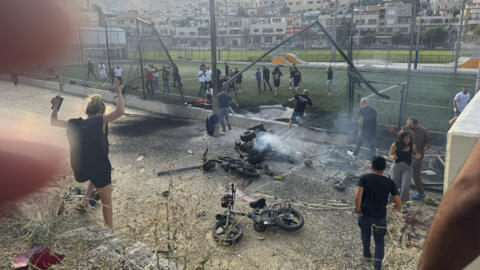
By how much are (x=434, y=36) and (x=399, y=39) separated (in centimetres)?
150

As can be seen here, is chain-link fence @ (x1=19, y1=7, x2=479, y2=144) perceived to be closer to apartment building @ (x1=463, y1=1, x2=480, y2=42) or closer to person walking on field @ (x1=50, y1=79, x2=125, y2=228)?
apartment building @ (x1=463, y1=1, x2=480, y2=42)

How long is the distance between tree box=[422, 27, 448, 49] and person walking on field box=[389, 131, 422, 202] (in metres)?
10.2

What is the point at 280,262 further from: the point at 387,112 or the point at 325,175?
the point at 387,112

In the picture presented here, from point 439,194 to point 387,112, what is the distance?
7.02 metres

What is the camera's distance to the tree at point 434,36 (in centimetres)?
1417

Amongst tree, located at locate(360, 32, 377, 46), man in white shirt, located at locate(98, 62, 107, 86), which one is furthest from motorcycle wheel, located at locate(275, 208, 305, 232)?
man in white shirt, located at locate(98, 62, 107, 86)

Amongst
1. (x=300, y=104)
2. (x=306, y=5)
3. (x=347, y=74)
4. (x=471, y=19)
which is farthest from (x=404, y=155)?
(x=306, y=5)

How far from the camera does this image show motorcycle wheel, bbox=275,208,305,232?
573cm

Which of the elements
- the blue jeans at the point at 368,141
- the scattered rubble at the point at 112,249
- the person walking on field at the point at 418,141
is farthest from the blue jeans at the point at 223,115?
the scattered rubble at the point at 112,249

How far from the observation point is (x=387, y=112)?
1350cm

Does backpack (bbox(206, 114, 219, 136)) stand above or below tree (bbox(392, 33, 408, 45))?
below

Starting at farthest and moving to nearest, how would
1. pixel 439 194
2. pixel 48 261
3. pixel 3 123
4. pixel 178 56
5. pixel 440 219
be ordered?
pixel 178 56, pixel 439 194, pixel 48 261, pixel 3 123, pixel 440 219

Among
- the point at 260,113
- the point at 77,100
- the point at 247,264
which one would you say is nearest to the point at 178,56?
the point at 77,100

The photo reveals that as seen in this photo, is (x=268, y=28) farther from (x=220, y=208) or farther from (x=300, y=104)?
(x=220, y=208)
